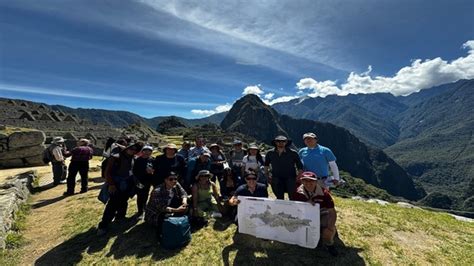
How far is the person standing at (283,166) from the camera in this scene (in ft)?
29.3

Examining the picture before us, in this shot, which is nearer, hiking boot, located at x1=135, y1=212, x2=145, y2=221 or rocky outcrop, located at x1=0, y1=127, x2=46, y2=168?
hiking boot, located at x1=135, y1=212, x2=145, y2=221

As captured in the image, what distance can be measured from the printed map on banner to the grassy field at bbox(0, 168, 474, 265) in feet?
1.47

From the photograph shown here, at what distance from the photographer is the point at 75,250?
8.16m

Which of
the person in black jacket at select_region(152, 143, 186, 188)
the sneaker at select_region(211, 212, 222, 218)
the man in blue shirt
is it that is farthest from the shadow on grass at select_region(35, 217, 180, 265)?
the man in blue shirt

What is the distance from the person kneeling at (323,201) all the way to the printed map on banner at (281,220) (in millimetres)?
273

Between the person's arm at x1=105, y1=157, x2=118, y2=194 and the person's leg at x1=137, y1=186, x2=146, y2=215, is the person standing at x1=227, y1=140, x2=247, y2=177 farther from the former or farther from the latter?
the person's arm at x1=105, y1=157, x2=118, y2=194

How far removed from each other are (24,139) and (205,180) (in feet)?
58.2

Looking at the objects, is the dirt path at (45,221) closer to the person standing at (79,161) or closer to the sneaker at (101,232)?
the person standing at (79,161)

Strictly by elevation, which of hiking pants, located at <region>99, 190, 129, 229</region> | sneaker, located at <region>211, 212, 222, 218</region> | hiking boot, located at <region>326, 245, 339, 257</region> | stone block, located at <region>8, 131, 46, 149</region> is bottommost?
hiking boot, located at <region>326, 245, 339, 257</region>

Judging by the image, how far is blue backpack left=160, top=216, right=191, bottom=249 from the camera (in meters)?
7.82

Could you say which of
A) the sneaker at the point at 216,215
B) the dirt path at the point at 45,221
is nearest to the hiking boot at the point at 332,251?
the sneaker at the point at 216,215

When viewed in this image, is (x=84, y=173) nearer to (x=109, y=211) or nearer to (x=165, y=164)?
(x=109, y=211)

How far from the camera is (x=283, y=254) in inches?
289

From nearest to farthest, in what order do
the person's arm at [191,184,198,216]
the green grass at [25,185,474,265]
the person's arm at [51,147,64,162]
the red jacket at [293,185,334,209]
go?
1. the red jacket at [293,185,334,209]
2. the green grass at [25,185,474,265]
3. the person's arm at [191,184,198,216]
4. the person's arm at [51,147,64,162]
